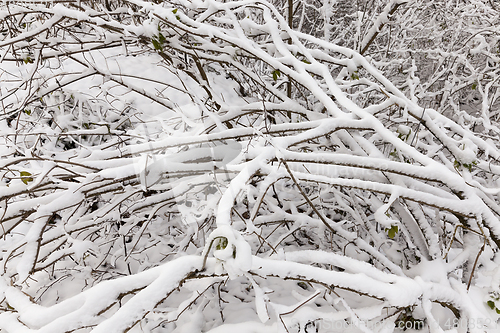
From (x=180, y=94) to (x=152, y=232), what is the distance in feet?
7.60

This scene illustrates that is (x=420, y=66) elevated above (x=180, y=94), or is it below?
below

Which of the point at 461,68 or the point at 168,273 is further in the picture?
the point at 461,68

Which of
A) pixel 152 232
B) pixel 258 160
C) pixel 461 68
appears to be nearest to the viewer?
pixel 258 160

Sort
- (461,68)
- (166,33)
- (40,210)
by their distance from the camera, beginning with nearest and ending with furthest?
(40,210), (166,33), (461,68)

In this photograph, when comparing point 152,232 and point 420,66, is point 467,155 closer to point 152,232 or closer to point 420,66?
point 152,232

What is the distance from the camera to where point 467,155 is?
4.62 feet

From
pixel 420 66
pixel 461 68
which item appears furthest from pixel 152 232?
pixel 420 66

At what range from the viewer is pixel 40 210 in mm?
1262

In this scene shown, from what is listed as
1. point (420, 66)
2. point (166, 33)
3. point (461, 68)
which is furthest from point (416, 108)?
point (420, 66)

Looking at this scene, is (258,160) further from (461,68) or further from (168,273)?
(461,68)

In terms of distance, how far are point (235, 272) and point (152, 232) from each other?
1943mm

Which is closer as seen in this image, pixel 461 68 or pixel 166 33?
pixel 166 33

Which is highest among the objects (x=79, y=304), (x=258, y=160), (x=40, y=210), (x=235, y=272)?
(x=40, y=210)

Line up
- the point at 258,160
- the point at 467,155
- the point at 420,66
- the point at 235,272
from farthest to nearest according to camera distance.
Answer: the point at 420,66 < the point at 467,155 < the point at 258,160 < the point at 235,272
